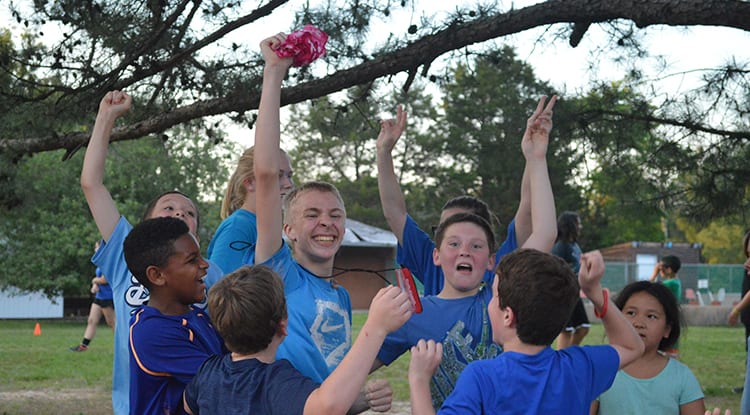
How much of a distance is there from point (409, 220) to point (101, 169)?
1.44m

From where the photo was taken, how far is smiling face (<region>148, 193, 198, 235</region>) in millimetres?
3775

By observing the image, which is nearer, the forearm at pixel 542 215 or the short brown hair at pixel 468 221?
the forearm at pixel 542 215

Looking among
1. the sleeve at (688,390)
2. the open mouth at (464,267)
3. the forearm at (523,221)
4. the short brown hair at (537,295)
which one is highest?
the forearm at (523,221)

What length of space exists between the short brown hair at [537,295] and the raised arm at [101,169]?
1757 mm

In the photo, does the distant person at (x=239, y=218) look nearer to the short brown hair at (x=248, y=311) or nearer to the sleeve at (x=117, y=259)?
the sleeve at (x=117, y=259)

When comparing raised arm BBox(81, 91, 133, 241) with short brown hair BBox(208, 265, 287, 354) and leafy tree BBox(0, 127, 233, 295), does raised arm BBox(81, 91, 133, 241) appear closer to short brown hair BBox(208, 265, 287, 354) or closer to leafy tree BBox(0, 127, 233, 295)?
short brown hair BBox(208, 265, 287, 354)

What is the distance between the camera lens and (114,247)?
3.49m

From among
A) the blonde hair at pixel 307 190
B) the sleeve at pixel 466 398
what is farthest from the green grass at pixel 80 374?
the sleeve at pixel 466 398

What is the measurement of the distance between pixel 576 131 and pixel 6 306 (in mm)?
24391

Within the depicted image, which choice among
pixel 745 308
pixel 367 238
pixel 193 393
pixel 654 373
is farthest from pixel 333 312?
pixel 367 238

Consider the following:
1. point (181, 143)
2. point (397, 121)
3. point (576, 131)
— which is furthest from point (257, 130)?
point (181, 143)

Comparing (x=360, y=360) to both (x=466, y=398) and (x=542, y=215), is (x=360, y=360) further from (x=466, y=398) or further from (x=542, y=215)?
(x=542, y=215)

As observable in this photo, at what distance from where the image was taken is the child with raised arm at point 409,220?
3.80 meters

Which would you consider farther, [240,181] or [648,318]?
[240,181]
